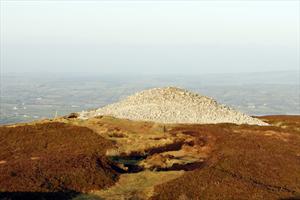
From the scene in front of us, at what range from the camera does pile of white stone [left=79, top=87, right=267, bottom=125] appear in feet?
189

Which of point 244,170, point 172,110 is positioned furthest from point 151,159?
point 172,110

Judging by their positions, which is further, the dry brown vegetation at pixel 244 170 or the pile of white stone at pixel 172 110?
the pile of white stone at pixel 172 110

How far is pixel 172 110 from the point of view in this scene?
60.6 m

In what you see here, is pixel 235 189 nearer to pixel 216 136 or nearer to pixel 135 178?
pixel 135 178

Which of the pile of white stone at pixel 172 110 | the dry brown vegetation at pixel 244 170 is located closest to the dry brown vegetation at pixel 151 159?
the dry brown vegetation at pixel 244 170

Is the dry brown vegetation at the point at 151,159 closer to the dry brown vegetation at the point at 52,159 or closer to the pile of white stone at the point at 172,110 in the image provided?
the dry brown vegetation at the point at 52,159

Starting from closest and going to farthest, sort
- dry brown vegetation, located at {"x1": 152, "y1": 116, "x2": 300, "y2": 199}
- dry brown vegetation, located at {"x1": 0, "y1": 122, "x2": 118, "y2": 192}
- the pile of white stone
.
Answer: dry brown vegetation, located at {"x1": 152, "y1": 116, "x2": 300, "y2": 199}, dry brown vegetation, located at {"x1": 0, "y1": 122, "x2": 118, "y2": 192}, the pile of white stone

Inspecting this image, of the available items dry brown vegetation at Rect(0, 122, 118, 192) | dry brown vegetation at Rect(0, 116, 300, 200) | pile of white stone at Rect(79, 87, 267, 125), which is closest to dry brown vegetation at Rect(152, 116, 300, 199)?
dry brown vegetation at Rect(0, 116, 300, 200)

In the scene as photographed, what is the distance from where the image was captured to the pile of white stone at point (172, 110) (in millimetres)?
57562

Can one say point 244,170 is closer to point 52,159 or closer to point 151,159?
point 151,159

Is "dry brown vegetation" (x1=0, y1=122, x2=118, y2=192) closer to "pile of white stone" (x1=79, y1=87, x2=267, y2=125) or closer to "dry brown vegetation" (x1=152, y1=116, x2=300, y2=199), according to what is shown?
"dry brown vegetation" (x1=152, y1=116, x2=300, y2=199)

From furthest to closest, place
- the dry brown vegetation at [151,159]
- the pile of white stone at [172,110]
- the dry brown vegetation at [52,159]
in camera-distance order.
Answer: the pile of white stone at [172,110], the dry brown vegetation at [52,159], the dry brown vegetation at [151,159]

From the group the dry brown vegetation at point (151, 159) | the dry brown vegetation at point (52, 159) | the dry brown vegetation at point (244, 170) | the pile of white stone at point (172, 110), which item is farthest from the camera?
the pile of white stone at point (172, 110)

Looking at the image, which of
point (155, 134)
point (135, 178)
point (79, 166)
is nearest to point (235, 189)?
point (135, 178)
